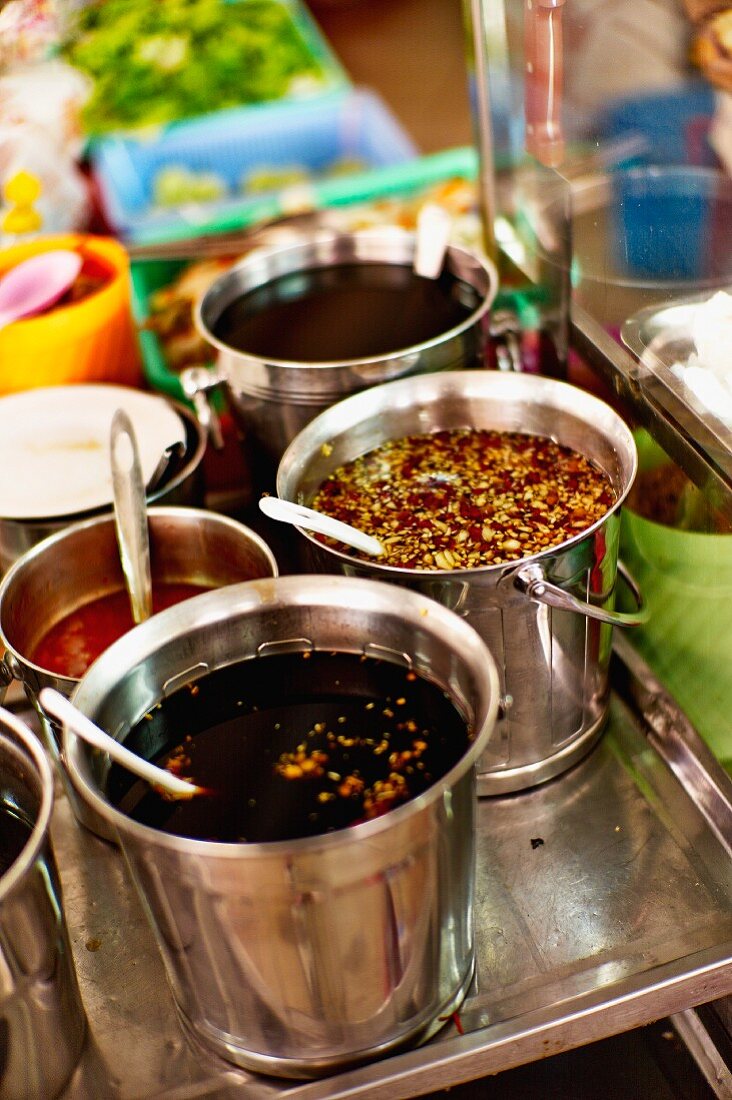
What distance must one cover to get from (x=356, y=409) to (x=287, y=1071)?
2.50 ft

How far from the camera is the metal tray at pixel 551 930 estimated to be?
1050 mm

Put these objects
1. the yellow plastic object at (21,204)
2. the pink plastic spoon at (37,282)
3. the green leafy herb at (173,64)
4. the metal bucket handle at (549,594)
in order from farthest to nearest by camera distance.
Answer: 1. the green leafy herb at (173,64)
2. the yellow plastic object at (21,204)
3. the pink plastic spoon at (37,282)
4. the metal bucket handle at (549,594)

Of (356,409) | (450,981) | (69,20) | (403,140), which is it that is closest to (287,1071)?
(450,981)

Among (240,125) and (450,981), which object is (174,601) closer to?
(450,981)

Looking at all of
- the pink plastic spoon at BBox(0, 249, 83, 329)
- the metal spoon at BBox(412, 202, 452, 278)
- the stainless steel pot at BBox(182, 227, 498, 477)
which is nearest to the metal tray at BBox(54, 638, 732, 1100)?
the stainless steel pot at BBox(182, 227, 498, 477)

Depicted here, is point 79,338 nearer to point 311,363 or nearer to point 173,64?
point 311,363

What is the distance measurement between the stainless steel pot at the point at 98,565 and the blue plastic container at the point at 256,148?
138cm

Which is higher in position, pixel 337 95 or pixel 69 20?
pixel 69 20

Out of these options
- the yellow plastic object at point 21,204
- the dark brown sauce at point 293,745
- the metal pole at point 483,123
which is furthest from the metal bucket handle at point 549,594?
the yellow plastic object at point 21,204

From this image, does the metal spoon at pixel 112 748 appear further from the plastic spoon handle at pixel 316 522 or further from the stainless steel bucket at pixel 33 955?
the plastic spoon handle at pixel 316 522

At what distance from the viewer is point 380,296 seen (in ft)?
5.41

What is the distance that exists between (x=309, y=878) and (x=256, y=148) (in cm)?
226

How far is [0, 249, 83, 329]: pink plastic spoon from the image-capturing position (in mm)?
1663

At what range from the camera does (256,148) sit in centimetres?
271
